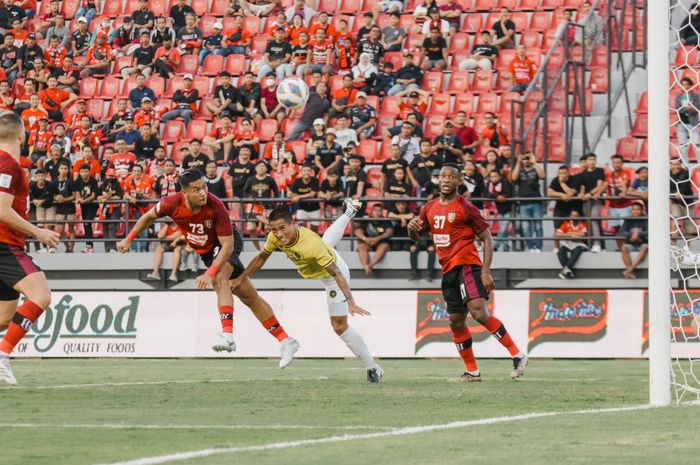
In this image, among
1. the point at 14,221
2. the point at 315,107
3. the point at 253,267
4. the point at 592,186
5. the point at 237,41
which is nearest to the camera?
the point at 14,221

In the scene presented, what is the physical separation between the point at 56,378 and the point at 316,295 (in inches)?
321

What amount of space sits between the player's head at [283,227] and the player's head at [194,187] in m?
0.71

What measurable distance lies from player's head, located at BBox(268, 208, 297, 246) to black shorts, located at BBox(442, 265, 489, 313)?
1.76m

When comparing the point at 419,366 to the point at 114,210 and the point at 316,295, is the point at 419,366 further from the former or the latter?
the point at 114,210

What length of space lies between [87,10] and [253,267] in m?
20.1

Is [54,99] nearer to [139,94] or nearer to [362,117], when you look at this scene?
[139,94]

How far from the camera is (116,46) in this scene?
30906 mm

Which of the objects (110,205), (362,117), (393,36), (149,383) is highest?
(393,36)

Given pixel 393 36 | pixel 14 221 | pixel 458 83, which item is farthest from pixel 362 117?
pixel 14 221

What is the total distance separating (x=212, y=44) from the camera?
29391 millimetres

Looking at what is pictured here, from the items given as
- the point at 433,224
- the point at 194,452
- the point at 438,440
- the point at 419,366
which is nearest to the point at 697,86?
the point at 433,224

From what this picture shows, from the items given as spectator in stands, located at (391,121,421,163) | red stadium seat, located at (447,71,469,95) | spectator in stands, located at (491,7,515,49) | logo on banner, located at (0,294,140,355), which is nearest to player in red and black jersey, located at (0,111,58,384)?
logo on banner, located at (0,294,140,355)

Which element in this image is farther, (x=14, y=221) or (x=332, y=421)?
(x=14, y=221)

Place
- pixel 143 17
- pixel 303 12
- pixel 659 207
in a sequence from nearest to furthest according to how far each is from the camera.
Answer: pixel 659 207
pixel 303 12
pixel 143 17
